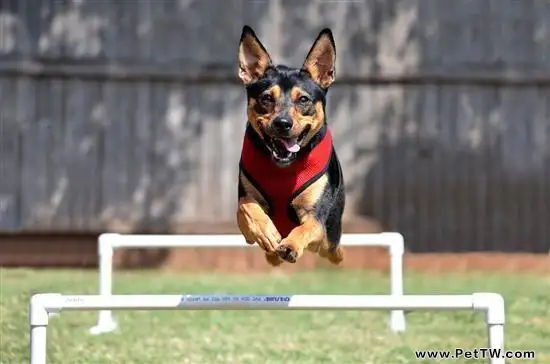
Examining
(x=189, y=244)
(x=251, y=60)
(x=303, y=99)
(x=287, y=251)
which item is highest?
(x=251, y=60)

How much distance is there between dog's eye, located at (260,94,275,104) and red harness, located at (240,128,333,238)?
233mm

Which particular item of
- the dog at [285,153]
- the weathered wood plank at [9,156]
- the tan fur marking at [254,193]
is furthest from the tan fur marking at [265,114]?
the weathered wood plank at [9,156]

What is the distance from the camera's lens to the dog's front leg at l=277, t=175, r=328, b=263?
16.3 ft

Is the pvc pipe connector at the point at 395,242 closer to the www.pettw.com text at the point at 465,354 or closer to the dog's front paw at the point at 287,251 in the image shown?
the www.pettw.com text at the point at 465,354

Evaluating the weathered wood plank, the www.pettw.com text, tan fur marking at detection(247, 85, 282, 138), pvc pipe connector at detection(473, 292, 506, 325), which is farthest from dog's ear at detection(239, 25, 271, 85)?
the weathered wood plank

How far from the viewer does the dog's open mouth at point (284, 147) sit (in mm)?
5238

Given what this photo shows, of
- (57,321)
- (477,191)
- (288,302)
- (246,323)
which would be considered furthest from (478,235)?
(288,302)

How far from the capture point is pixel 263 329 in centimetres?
791

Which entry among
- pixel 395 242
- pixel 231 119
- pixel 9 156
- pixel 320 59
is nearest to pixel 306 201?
pixel 320 59

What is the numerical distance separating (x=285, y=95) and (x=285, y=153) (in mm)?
280

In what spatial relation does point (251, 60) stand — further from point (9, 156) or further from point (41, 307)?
point (9, 156)

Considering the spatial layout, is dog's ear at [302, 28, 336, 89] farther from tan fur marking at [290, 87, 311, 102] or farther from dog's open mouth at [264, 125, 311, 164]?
dog's open mouth at [264, 125, 311, 164]

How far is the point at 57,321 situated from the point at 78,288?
163 cm

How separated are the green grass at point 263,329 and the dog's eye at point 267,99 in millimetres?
1915
